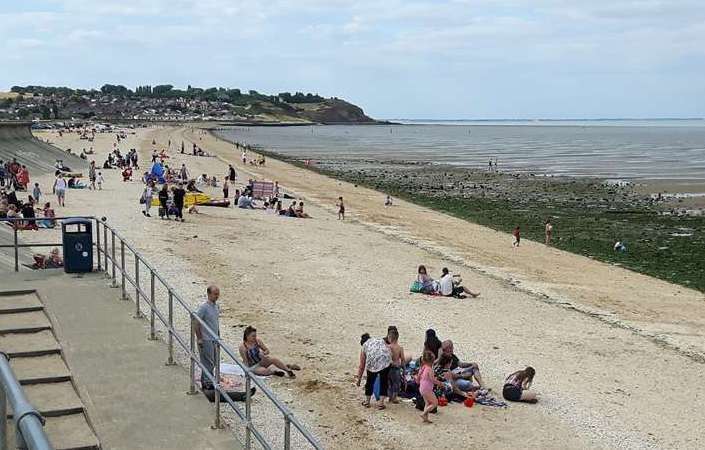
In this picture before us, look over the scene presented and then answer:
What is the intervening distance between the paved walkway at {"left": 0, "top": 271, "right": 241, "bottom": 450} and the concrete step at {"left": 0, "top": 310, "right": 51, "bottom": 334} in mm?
126

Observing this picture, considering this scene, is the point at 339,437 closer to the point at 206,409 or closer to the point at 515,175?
the point at 206,409

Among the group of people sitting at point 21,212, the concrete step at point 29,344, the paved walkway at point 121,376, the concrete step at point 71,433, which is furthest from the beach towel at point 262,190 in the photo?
the concrete step at point 71,433

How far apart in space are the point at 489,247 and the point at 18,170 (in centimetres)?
1982

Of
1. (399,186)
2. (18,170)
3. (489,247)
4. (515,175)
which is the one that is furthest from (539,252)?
(515,175)

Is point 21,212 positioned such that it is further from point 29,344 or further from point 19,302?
point 29,344

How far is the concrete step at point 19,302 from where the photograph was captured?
8680 mm

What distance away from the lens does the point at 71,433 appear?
19.9 ft

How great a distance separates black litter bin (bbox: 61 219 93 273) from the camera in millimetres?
10516

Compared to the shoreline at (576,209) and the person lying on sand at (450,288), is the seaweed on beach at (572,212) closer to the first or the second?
the shoreline at (576,209)

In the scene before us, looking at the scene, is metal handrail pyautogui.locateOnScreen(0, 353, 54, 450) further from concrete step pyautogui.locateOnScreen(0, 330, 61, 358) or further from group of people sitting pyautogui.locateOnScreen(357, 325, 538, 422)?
group of people sitting pyautogui.locateOnScreen(357, 325, 538, 422)

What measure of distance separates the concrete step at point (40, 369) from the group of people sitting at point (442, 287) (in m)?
10.1

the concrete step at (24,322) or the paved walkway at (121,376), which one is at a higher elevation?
the concrete step at (24,322)

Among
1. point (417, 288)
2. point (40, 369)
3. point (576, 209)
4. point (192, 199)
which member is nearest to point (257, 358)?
point (40, 369)

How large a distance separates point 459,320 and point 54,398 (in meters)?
9.25
